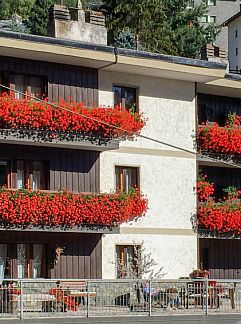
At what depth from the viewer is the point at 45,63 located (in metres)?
37.8

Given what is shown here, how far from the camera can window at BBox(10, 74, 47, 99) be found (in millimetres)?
37312

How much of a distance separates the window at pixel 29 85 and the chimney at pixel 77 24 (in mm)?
2138

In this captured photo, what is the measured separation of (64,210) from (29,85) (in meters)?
4.81

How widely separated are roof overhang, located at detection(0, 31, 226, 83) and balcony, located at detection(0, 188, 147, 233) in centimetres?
470

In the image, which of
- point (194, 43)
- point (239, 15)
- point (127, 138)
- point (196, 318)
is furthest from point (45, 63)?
point (239, 15)

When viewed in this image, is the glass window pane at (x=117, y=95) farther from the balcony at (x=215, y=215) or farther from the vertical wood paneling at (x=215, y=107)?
the balcony at (x=215, y=215)

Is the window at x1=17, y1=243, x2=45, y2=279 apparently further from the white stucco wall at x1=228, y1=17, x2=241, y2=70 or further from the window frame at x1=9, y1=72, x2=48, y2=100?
the white stucco wall at x1=228, y1=17, x2=241, y2=70

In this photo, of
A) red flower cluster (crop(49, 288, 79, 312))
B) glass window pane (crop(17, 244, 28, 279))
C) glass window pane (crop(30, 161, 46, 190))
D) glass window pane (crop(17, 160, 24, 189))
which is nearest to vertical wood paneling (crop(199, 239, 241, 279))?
glass window pane (crop(30, 161, 46, 190))

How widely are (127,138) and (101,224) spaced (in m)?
3.84

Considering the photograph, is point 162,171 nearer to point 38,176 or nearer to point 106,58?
point 38,176

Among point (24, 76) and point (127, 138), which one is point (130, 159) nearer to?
point (127, 138)

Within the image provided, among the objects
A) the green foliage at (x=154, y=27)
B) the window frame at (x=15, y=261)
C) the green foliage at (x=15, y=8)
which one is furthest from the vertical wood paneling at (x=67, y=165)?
the green foliage at (x=15, y=8)

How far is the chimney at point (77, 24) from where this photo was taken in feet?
128

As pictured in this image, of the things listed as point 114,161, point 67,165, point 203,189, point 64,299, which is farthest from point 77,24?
point 64,299
